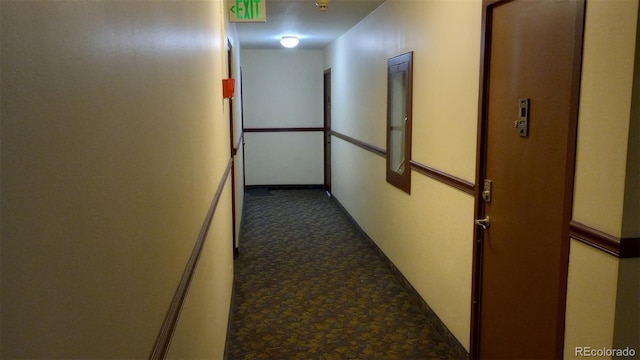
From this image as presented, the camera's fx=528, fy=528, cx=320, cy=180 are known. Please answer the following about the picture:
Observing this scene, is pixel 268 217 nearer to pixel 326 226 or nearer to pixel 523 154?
pixel 326 226

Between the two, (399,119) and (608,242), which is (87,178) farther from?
(399,119)

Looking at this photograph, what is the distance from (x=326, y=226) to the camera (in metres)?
6.70

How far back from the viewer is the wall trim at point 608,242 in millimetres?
1716

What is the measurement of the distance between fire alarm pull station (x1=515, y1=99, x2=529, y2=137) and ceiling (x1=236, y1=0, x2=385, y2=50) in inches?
107

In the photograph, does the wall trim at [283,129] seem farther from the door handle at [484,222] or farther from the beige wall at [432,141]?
the door handle at [484,222]

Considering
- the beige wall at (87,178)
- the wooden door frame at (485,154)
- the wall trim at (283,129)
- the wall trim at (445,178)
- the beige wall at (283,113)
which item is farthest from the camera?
the wall trim at (283,129)

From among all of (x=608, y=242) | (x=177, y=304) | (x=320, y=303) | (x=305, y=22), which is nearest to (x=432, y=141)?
(x=320, y=303)

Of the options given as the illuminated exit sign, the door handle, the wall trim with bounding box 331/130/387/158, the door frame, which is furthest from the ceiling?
the door handle

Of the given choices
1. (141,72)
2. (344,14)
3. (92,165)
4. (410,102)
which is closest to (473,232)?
(410,102)

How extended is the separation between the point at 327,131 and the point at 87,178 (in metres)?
8.40

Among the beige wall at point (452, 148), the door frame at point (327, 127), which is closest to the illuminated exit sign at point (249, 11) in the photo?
the beige wall at point (452, 148)

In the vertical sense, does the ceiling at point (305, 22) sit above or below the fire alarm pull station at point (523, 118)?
above

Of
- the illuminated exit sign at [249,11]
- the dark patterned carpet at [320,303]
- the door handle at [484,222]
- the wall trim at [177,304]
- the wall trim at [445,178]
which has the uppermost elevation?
the illuminated exit sign at [249,11]

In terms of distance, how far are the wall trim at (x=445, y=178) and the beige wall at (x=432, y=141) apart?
0.03 metres
